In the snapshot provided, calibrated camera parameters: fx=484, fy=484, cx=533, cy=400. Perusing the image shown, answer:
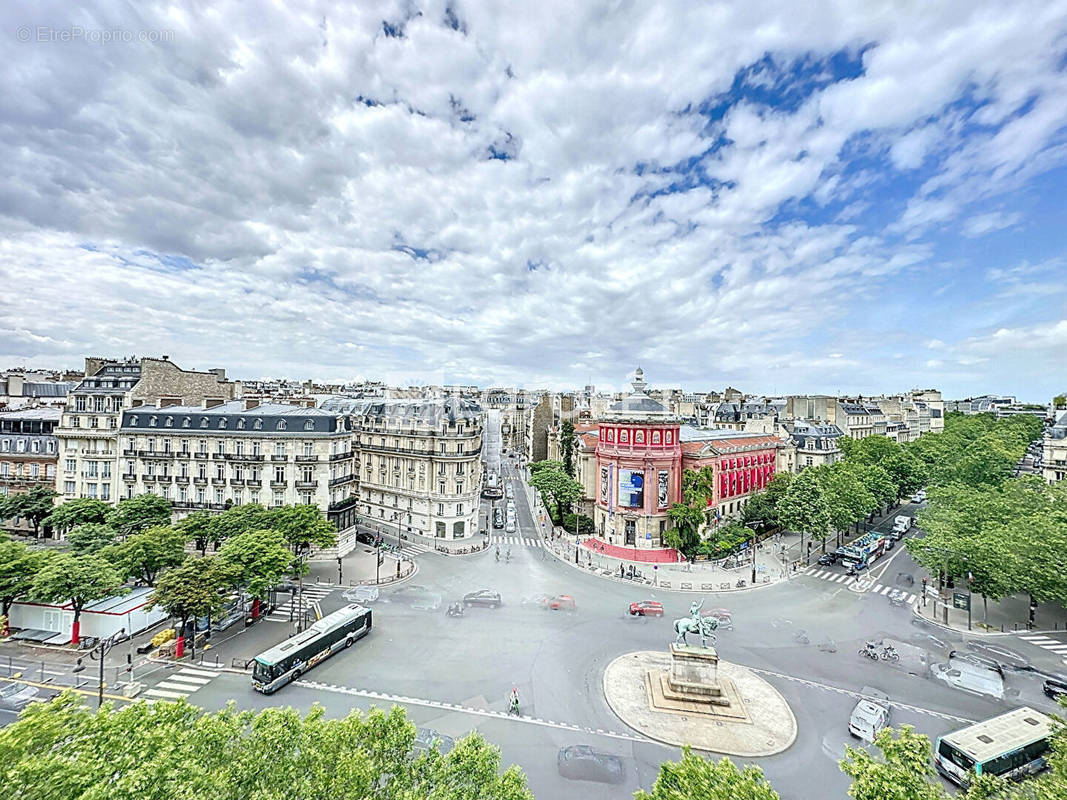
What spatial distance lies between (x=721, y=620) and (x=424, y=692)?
23.0 meters

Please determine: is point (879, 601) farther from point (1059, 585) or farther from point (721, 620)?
point (721, 620)

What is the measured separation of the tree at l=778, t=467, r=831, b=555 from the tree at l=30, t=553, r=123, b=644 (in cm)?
5821

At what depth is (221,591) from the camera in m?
33.2

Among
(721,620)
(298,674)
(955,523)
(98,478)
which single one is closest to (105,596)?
(298,674)

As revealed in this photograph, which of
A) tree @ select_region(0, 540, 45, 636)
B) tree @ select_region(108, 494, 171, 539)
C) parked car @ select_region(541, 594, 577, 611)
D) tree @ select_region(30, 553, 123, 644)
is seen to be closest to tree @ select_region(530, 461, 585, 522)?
parked car @ select_region(541, 594, 577, 611)

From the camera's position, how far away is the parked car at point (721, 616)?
36375 millimetres

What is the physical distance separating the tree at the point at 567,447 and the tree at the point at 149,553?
5351 centimetres

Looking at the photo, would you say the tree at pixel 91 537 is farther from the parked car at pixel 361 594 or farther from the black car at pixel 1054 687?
the black car at pixel 1054 687

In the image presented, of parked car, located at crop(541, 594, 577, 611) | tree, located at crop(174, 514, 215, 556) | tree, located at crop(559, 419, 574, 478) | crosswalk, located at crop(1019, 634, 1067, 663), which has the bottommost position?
crosswalk, located at crop(1019, 634, 1067, 663)

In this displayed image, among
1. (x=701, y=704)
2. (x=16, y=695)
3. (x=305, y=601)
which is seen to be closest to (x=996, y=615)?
(x=701, y=704)

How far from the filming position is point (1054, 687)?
2747cm

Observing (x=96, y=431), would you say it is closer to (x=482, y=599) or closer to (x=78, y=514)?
(x=78, y=514)

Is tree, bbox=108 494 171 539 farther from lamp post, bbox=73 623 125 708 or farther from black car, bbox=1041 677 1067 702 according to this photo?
black car, bbox=1041 677 1067 702

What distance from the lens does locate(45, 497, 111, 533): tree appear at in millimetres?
43062
